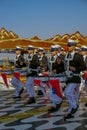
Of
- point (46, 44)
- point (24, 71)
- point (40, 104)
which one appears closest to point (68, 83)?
point (40, 104)

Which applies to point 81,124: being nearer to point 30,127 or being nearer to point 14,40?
point 30,127

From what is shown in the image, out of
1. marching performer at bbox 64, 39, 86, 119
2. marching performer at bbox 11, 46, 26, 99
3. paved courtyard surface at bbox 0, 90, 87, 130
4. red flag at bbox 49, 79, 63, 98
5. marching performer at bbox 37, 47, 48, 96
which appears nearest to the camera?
paved courtyard surface at bbox 0, 90, 87, 130

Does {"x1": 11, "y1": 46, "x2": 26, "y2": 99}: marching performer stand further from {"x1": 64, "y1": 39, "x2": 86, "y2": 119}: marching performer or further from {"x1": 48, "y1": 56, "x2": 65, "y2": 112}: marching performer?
{"x1": 64, "y1": 39, "x2": 86, "y2": 119}: marching performer

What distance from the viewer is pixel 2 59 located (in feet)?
65.3

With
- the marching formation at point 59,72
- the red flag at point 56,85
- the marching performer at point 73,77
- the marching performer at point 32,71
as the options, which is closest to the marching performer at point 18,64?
the marching formation at point 59,72

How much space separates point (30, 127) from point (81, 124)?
1.04m

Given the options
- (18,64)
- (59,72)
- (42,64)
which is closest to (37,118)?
(59,72)

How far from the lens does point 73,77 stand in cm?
893

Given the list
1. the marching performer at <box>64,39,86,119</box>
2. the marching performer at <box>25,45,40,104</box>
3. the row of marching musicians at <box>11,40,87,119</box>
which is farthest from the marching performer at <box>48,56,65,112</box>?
the marching performer at <box>25,45,40,104</box>

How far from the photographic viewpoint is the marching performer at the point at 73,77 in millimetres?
8797

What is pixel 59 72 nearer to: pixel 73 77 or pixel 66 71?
pixel 66 71

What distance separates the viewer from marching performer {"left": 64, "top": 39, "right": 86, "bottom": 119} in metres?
8.80

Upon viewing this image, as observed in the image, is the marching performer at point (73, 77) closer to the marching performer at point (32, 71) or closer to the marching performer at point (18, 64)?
the marching performer at point (32, 71)

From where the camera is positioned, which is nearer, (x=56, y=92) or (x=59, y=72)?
(x=56, y=92)
